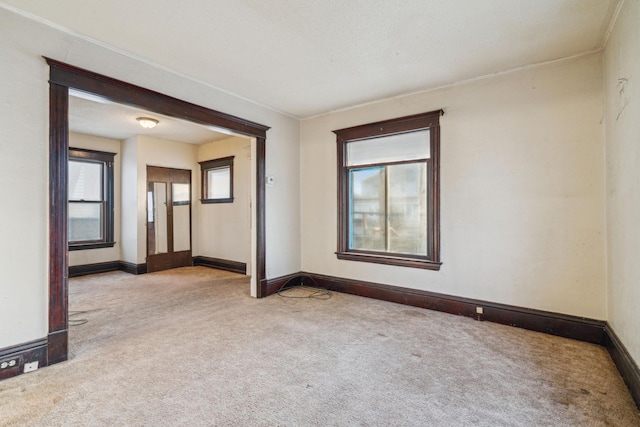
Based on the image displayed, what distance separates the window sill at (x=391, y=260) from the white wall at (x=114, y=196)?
490 centimetres

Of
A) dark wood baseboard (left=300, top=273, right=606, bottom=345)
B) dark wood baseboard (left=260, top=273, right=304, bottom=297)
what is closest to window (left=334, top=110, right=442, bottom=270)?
dark wood baseboard (left=300, top=273, right=606, bottom=345)

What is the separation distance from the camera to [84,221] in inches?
236

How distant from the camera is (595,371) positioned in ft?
7.43

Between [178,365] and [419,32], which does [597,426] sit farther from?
[419,32]

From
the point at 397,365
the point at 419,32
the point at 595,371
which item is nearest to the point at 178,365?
the point at 397,365

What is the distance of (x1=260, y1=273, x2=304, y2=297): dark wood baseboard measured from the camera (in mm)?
4316

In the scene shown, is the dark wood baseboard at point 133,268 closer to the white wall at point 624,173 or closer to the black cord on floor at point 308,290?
the black cord on floor at point 308,290

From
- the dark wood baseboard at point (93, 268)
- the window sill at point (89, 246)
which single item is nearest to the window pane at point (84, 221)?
the window sill at point (89, 246)

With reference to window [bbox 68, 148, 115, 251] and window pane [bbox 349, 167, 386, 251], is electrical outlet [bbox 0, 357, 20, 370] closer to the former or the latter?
window pane [bbox 349, 167, 386, 251]

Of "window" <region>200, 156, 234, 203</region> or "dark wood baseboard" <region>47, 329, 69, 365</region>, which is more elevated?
"window" <region>200, 156, 234, 203</region>

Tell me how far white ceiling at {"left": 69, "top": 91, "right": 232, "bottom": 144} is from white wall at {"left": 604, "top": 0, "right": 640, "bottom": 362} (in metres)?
4.36

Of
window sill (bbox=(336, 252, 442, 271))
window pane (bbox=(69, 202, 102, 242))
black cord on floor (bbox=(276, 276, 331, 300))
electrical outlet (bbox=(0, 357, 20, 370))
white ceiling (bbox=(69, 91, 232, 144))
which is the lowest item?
black cord on floor (bbox=(276, 276, 331, 300))

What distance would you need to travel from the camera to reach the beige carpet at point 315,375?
70.6 inches

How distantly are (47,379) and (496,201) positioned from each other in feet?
14.1
